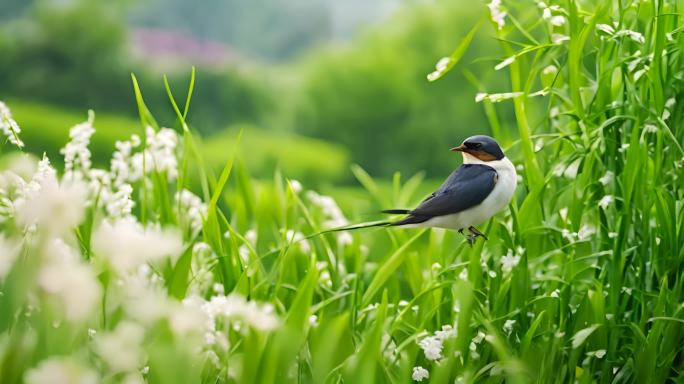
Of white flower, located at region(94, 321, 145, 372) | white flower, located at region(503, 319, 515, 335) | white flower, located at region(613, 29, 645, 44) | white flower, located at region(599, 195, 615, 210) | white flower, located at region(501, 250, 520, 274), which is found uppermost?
white flower, located at region(613, 29, 645, 44)

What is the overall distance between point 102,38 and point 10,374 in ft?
48.8

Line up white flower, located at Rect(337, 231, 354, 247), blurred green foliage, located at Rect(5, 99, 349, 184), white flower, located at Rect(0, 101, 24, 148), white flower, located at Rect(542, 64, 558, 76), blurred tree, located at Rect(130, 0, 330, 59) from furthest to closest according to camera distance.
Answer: blurred tree, located at Rect(130, 0, 330, 59)
blurred green foliage, located at Rect(5, 99, 349, 184)
white flower, located at Rect(337, 231, 354, 247)
white flower, located at Rect(542, 64, 558, 76)
white flower, located at Rect(0, 101, 24, 148)

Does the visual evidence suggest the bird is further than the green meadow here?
Yes

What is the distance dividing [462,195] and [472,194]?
0.02 m

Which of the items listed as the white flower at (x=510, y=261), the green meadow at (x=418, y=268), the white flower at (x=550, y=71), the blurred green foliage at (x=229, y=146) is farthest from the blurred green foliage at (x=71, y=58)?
the white flower at (x=510, y=261)

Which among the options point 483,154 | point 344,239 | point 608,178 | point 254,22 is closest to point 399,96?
point 344,239

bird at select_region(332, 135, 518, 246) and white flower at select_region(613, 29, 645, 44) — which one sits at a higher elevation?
white flower at select_region(613, 29, 645, 44)

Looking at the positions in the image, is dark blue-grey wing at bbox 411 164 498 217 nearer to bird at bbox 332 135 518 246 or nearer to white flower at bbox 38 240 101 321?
bird at bbox 332 135 518 246

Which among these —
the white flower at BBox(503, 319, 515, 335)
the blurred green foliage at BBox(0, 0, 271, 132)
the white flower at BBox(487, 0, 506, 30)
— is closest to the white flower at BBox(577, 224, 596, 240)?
the white flower at BBox(503, 319, 515, 335)

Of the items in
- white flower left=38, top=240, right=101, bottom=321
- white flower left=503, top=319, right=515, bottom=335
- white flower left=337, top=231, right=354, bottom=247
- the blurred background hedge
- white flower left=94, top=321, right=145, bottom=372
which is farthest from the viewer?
the blurred background hedge

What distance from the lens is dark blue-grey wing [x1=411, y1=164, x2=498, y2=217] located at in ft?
5.32

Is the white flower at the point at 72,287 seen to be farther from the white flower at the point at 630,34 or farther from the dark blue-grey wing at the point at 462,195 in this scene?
the white flower at the point at 630,34

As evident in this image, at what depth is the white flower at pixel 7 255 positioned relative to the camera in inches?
42.1

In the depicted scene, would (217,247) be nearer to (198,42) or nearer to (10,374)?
(10,374)
